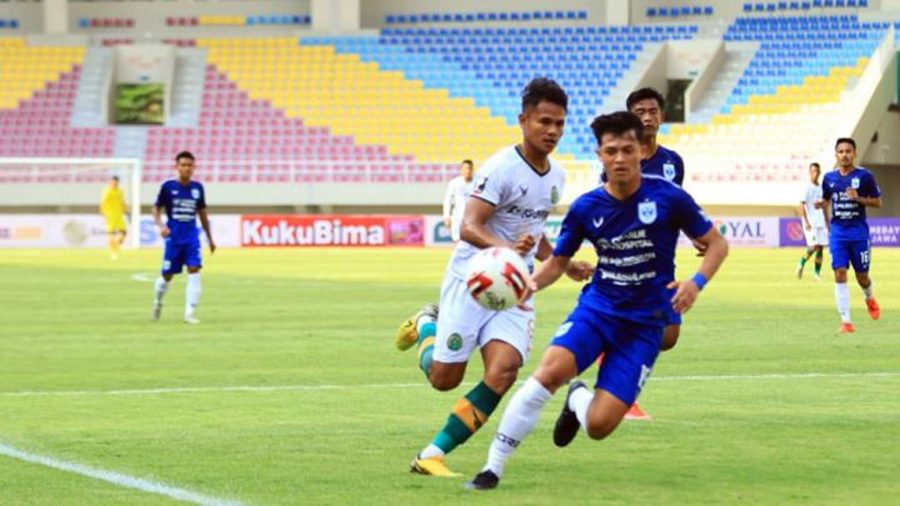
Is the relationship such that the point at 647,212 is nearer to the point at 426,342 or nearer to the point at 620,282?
the point at 620,282

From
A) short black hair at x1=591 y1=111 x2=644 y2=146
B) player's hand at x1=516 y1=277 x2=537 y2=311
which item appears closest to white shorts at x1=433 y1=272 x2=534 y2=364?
player's hand at x1=516 y1=277 x2=537 y2=311

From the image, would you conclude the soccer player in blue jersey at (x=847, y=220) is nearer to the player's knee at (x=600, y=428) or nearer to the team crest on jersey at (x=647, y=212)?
the team crest on jersey at (x=647, y=212)

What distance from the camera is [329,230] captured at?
5406 centimetres

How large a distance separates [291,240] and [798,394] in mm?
40660

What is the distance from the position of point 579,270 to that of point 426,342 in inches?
70.0

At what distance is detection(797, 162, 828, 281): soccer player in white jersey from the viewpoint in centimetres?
3400

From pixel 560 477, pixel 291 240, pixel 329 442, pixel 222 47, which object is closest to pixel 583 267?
pixel 560 477

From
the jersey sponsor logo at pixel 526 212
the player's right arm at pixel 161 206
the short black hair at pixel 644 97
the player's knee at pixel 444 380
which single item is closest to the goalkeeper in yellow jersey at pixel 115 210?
the player's right arm at pixel 161 206

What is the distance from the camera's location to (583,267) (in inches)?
400

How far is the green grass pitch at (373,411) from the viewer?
9531 millimetres

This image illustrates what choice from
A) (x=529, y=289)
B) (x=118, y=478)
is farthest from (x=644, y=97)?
(x=118, y=478)

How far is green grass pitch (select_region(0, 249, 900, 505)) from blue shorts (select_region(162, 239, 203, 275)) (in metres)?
0.83

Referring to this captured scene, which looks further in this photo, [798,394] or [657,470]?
[798,394]

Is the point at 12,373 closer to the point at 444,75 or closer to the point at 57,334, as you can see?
the point at 57,334
